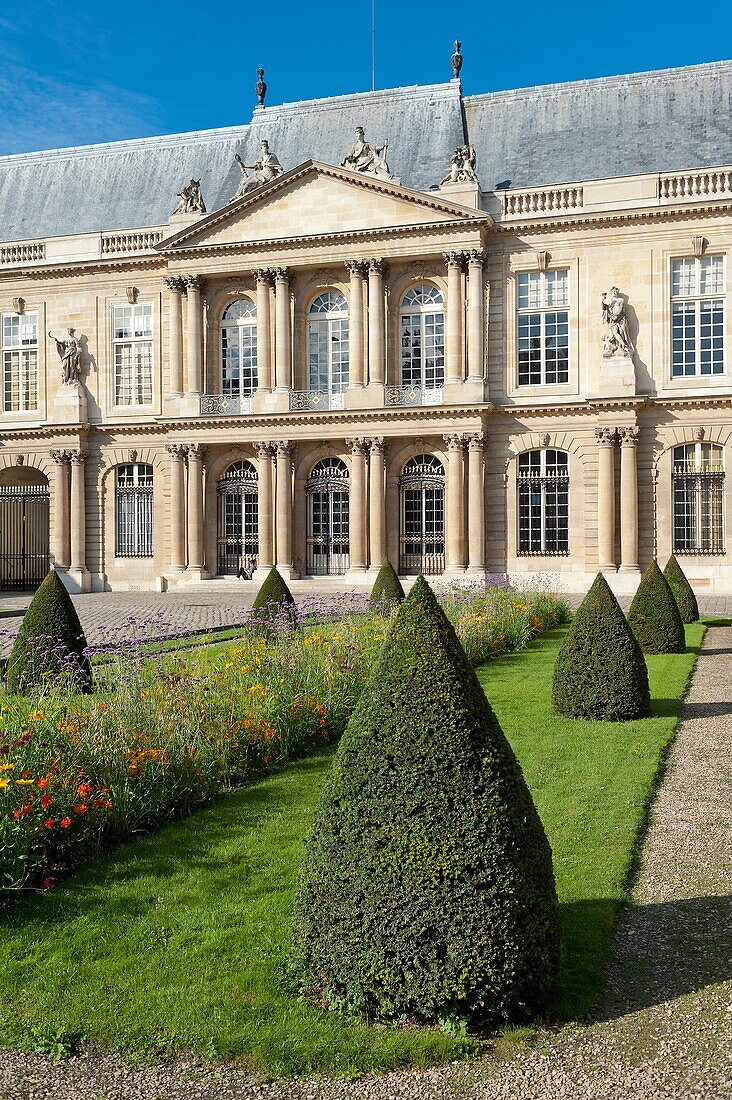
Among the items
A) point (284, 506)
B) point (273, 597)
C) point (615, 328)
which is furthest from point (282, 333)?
point (273, 597)

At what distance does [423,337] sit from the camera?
3009cm

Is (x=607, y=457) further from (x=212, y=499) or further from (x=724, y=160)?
(x=212, y=499)

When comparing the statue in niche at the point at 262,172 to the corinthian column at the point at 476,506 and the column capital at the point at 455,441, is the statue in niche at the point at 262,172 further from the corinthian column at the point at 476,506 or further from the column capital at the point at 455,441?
the corinthian column at the point at 476,506

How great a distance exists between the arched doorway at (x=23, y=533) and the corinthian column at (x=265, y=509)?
30.0 feet

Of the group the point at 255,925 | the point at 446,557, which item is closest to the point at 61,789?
the point at 255,925

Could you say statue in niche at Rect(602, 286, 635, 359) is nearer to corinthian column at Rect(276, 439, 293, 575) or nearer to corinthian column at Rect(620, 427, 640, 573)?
corinthian column at Rect(620, 427, 640, 573)

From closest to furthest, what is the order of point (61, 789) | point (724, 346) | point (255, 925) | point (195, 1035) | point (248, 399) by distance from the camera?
point (195, 1035)
point (255, 925)
point (61, 789)
point (724, 346)
point (248, 399)

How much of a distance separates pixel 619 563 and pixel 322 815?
993 inches

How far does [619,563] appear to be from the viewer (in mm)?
28422

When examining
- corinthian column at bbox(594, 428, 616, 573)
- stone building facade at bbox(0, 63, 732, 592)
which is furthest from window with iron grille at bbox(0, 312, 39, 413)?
corinthian column at bbox(594, 428, 616, 573)

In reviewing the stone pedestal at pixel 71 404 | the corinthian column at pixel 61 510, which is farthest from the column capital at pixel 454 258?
the corinthian column at pixel 61 510

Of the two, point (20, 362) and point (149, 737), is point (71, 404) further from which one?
point (149, 737)

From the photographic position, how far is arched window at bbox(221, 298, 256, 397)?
104 ft

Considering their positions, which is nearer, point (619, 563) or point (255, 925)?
point (255, 925)
